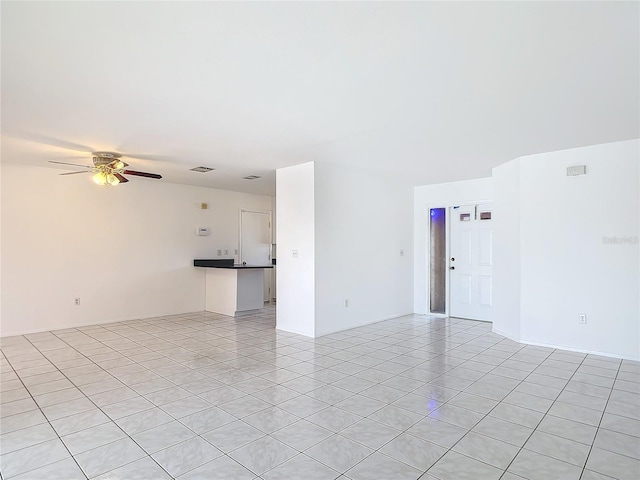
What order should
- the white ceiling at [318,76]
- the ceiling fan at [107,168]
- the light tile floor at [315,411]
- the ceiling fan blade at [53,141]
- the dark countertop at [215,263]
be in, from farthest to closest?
the dark countertop at [215,263] → the ceiling fan at [107,168] → the ceiling fan blade at [53,141] → the light tile floor at [315,411] → the white ceiling at [318,76]

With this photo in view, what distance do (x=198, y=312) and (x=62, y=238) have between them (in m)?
2.72

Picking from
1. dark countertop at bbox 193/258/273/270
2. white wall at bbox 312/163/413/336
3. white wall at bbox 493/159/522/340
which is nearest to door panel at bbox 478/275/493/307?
white wall at bbox 493/159/522/340

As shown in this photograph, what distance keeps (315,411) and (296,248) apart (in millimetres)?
2925

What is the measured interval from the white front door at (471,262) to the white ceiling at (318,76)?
2.03 meters

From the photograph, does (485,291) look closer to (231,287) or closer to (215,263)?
(231,287)

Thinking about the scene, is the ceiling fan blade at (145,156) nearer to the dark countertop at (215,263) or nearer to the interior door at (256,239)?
the dark countertop at (215,263)

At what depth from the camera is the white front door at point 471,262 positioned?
6328mm

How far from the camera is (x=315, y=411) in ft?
9.53

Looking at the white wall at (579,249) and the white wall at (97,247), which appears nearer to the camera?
the white wall at (579,249)

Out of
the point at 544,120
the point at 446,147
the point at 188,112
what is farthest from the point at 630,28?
the point at 188,112

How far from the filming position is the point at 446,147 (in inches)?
176


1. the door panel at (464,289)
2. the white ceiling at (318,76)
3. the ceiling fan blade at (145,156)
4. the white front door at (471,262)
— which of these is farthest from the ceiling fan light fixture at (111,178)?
the door panel at (464,289)

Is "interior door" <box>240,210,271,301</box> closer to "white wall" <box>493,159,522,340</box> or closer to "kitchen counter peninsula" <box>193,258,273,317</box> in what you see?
"kitchen counter peninsula" <box>193,258,273,317</box>

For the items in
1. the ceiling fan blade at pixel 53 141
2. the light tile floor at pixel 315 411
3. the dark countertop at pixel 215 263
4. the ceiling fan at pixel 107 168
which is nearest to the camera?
the light tile floor at pixel 315 411
